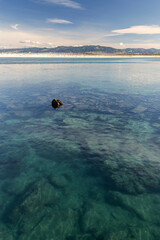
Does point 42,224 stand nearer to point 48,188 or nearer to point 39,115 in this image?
point 48,188

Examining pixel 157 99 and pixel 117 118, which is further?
pixel 157 99

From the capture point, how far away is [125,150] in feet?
45.9

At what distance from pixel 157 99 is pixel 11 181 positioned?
2874 centimetres

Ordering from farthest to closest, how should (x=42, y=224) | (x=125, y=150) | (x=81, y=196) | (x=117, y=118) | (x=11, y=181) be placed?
(x=117, y=118) → (x=125, y=150) → (x=11, y=181) → (x=81, y=196) → (x=42, y=224)

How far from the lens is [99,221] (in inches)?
320

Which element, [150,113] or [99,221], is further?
[150,113]

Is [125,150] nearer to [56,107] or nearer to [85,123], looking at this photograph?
[85,123]

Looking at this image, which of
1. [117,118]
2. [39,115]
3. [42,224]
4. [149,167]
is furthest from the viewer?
[39,115]

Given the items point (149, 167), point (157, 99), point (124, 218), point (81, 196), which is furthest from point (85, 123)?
point (157, 99)

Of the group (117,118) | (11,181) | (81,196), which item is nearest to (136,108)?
(117,118)

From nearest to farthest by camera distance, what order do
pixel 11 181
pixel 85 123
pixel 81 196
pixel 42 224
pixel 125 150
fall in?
pixel 42 224, pixel 81 196, pixel 11 181, pixel 125 150, pixel 85 123

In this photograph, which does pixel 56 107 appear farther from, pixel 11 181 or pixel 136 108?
pixel 11 181

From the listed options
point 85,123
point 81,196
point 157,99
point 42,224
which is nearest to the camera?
point 42,224

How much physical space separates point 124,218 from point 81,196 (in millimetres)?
2606
